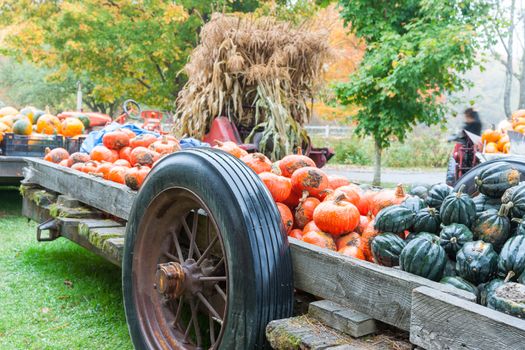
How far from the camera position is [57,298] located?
13.3ft

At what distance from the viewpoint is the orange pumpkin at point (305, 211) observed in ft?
9.34

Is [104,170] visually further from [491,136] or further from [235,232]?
[491,136]

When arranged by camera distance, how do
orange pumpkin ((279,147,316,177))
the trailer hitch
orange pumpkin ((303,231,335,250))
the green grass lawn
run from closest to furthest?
orange pumpkin ((303,231,335,250))
orange pumpkin ((279,147,316,177))
the green grass lawn
the trailer hitch

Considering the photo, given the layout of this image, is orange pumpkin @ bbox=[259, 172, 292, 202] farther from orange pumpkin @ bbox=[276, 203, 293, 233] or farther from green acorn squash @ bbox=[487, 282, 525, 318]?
green acorn squash @ bbox=[487, 282, 525, 318]

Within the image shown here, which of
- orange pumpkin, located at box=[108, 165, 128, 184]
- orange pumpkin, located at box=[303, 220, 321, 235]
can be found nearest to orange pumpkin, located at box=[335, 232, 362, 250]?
orange pumpkin, located at box=[303, 220, 321, 235]

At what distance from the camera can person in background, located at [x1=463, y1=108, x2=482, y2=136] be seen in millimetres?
12945

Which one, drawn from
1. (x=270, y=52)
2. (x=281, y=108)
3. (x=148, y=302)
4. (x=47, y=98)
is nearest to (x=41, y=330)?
(x=148, y=302)

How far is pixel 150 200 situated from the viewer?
254 cm

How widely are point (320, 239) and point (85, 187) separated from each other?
6.81ft

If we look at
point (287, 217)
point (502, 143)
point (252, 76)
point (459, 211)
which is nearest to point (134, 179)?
point (287, 217)

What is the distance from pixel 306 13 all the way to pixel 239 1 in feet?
6.11

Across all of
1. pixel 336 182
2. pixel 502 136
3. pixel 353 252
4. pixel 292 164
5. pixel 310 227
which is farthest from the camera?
pixel 502 136

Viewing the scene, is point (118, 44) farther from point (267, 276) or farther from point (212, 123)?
point (267, 276)

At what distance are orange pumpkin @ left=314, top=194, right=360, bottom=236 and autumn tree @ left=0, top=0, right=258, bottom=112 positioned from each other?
34.9ft
